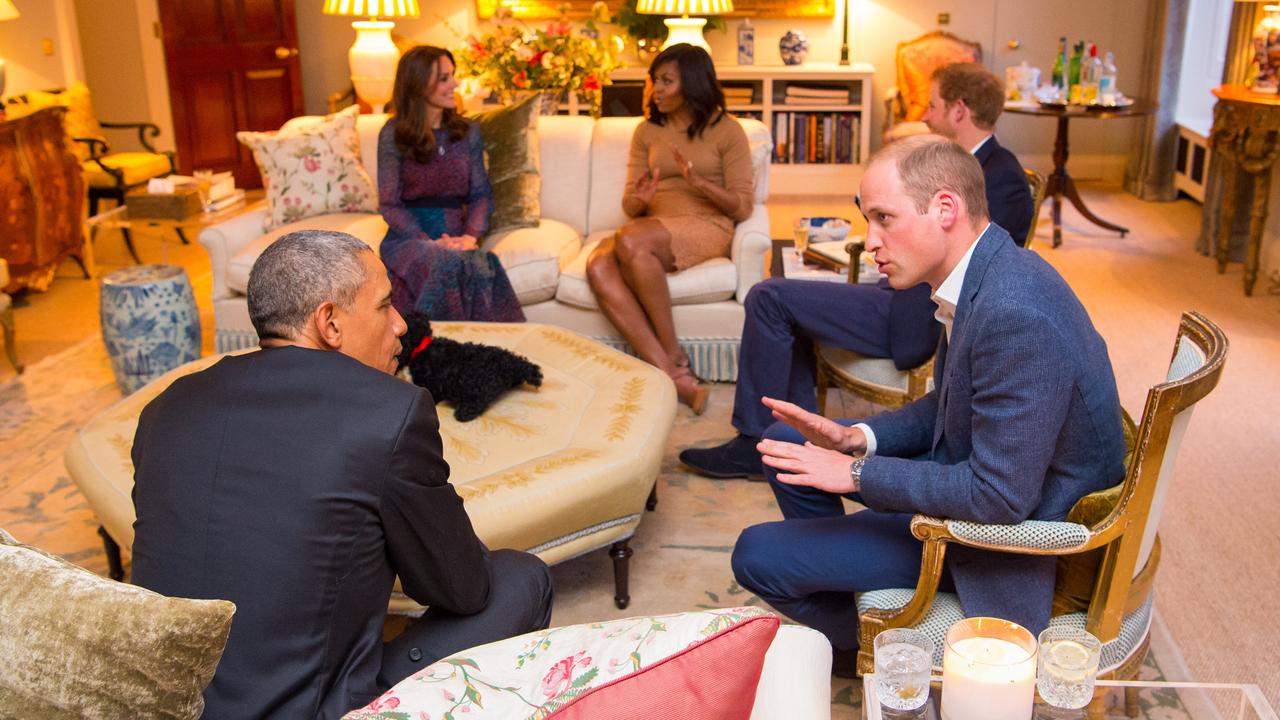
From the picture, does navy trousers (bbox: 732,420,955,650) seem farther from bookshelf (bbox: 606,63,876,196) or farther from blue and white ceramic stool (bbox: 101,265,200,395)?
bookshelf (bbox: 606,63,876,196)

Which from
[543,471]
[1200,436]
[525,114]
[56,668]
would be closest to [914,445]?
[543,471]

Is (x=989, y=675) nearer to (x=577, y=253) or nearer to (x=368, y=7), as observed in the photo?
(x=577, y=253)

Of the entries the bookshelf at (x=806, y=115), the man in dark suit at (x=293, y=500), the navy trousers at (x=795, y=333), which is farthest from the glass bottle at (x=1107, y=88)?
the man in dark suit at (x=293, y=500)

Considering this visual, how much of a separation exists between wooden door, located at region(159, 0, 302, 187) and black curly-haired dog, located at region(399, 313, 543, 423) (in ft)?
18.0

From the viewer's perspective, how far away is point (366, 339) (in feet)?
5.80

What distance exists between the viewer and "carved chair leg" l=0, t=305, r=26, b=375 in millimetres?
4457

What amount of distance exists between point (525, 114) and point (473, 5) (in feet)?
12.4

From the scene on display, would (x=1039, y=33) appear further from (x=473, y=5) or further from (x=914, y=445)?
(x=914, y=445)

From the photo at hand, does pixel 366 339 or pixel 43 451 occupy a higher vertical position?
pixel 366 339

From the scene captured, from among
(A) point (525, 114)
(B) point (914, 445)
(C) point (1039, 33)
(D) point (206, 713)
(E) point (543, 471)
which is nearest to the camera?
(D) point (206, 713)

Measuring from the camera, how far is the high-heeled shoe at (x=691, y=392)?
3982mm

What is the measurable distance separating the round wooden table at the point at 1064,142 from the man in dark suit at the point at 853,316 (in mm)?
2759

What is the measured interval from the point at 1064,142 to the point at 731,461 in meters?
3.76

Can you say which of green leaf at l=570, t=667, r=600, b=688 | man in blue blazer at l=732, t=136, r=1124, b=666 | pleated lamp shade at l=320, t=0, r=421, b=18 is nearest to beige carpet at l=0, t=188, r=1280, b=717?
man in blue blazer at l=732, t=136, r=1124, b=666
